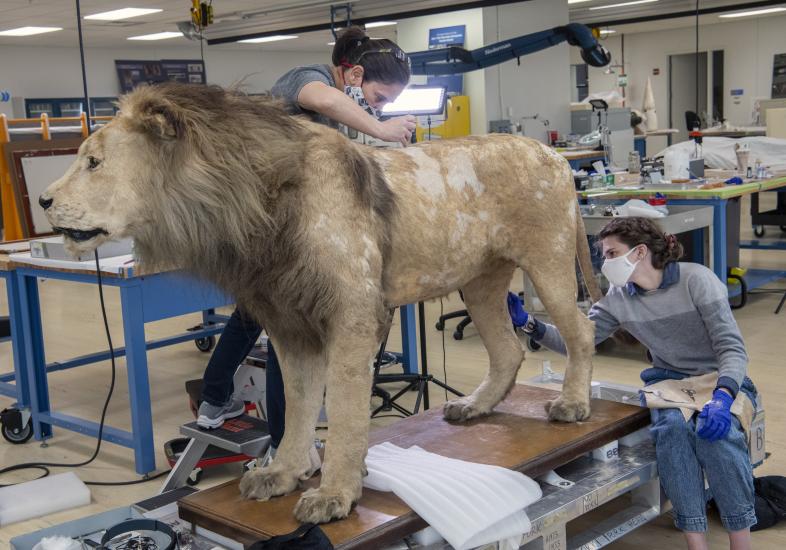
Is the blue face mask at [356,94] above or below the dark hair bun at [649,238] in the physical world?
above

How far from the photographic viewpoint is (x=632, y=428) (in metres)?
2.82

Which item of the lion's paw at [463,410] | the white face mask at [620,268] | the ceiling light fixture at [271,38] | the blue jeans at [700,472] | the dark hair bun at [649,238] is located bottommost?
the blue jeans at [700,472]

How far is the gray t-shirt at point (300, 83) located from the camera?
8.80ft

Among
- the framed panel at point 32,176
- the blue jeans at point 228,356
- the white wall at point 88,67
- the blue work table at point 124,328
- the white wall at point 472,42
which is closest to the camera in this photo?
the blue jeans at point 228,356

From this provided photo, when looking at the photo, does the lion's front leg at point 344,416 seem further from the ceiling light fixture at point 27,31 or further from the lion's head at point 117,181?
the ceiling light fixture at point 27,31

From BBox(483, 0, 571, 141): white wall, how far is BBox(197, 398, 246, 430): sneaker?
8406 mm

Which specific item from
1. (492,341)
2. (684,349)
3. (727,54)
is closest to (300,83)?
(492,341)

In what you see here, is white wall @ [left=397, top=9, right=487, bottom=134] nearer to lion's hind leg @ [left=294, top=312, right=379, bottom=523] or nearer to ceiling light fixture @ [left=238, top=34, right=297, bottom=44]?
ceiling light fixture @ [left=238, top=34, right=297, bottom=44]

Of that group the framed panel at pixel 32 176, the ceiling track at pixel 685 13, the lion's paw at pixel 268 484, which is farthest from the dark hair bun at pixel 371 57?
the ceiling track at pixel 685 13

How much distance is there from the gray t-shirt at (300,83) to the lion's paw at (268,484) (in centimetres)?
104

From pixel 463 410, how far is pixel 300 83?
45.0 inches

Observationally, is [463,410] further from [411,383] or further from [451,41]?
[451,41]

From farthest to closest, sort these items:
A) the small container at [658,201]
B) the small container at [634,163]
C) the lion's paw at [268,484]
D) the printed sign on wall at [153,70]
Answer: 1. the printed sign on wall at [153,70]
2. the small container at [634,163]
3. the small container at [658,201]
4. the lion's paw at [268,484]

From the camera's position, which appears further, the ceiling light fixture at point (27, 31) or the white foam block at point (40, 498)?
the ceiling light fixture at point (27, 31)
